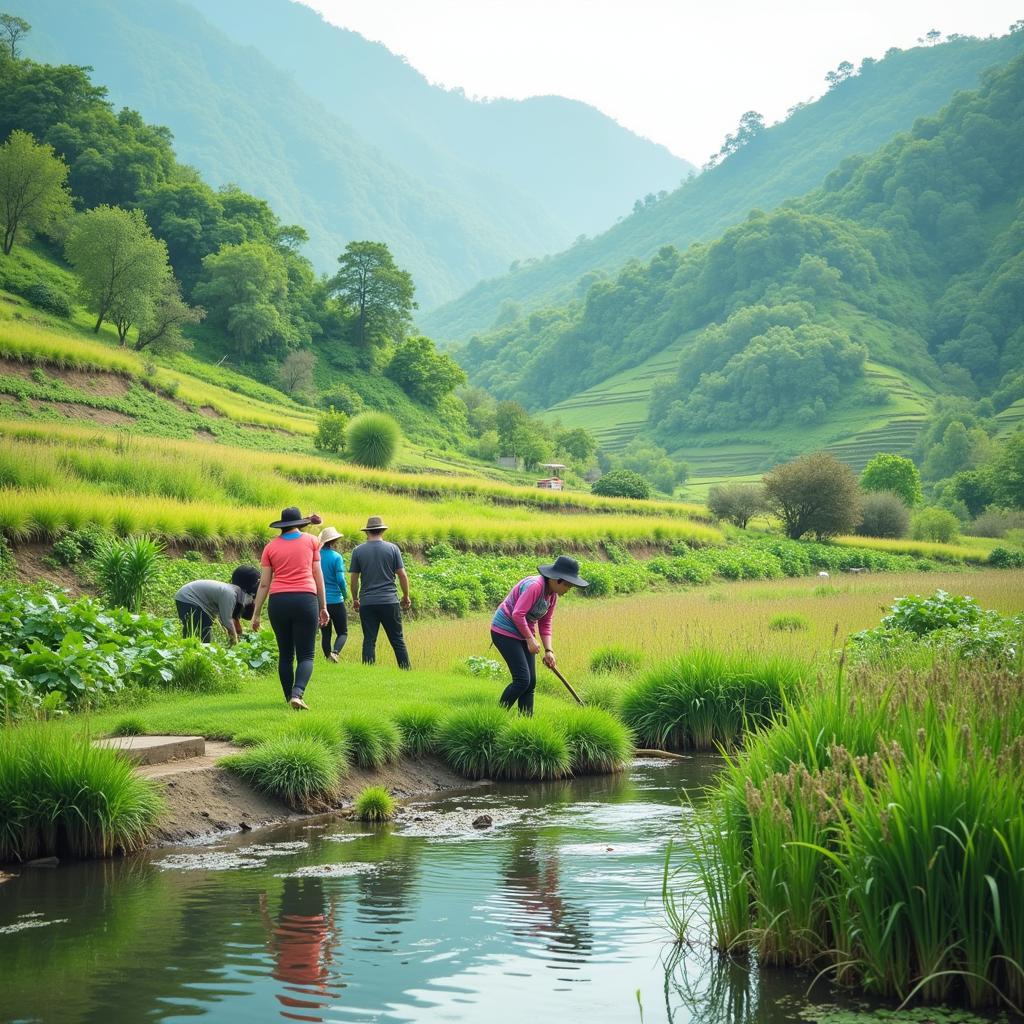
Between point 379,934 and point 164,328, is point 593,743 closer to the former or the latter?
point 379,934

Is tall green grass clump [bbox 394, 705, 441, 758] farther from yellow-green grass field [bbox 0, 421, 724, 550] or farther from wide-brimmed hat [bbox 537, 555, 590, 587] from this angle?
yellow-green grass field [bbox 0, 421, 724, 550]

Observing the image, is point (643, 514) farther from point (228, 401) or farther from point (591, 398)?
point (591, 398)

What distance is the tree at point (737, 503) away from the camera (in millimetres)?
64312

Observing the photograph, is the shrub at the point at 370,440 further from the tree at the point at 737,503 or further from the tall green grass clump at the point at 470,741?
the tall green grass clump at the point at 470,741

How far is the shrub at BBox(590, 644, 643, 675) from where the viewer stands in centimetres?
1875

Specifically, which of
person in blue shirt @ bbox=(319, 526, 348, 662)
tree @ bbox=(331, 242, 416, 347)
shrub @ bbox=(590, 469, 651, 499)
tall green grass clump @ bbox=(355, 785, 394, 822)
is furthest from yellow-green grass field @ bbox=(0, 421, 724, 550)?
tree @ bbox=(331, 242, 416, 347)

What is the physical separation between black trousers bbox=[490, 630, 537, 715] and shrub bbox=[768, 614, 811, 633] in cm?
1112

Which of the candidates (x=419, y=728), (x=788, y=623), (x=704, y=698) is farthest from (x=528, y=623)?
(x=788, y=623)

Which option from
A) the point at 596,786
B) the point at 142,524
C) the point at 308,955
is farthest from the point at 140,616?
the point at 142,524

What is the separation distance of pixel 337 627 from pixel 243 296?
81.2m

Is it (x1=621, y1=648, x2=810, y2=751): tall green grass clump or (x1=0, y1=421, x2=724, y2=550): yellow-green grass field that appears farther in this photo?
(x1=0, y1=421, x2=724, y2=550): yellow-green grass field

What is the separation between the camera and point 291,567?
1270cm

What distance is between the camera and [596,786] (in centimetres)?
1280

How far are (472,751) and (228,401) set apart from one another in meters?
56.4
